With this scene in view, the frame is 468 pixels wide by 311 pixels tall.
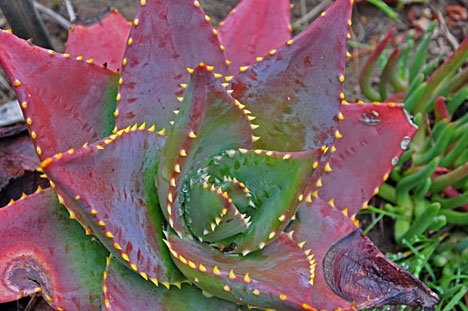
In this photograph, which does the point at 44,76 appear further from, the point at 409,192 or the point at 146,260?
the point at 409,192

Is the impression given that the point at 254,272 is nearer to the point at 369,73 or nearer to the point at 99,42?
the point at 99,42

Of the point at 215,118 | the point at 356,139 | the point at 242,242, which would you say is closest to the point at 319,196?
the point at 356,139

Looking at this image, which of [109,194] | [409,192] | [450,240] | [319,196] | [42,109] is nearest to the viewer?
[109,194]

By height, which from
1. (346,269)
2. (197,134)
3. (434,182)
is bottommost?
(434,182)

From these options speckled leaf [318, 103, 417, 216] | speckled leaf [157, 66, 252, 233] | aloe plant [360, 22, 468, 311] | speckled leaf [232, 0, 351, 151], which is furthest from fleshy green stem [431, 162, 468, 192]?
speckled leaf [157, 66, 252, 233]

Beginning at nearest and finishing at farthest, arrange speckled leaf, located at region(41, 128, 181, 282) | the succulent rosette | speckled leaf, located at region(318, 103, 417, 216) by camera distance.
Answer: speckled leaf, located at region(41, 128, 181, 282), the succulent rosette, speckled leaf, located at region(318, 103, 417, 216)

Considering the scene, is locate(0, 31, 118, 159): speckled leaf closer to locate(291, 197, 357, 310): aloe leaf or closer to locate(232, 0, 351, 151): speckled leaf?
locate(232, 0, 351, 151): speckled leaf

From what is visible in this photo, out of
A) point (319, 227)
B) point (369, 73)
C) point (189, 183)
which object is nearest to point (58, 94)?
point (189, 183)
